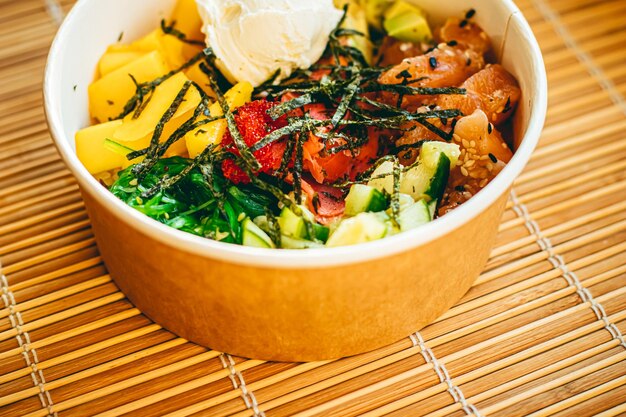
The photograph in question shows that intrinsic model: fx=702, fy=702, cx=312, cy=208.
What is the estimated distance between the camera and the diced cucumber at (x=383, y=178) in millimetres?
1754

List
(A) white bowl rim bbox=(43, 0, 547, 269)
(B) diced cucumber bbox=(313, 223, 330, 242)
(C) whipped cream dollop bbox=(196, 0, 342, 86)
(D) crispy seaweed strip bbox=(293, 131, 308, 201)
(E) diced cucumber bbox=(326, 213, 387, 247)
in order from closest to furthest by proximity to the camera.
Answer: (A) white bowl rim bbox=(43, 0, 547, 269) → (E) diced cucumber bbox=(326, 213, 387, 247) → (B) diced cucumber bbox=(313, 223, 330, 242) → (D) crispy seaweed strip bbox=(293, 131, 308, 201) → (C) whipped cream dollop bbox=(196, 0, 342, 86)

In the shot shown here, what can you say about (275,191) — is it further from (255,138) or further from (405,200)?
(405,200)

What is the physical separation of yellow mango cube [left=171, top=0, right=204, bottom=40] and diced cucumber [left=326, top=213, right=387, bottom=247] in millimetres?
989

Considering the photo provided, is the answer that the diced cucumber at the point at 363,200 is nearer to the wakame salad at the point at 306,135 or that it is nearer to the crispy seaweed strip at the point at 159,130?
the wakame salad at the point at 306,135

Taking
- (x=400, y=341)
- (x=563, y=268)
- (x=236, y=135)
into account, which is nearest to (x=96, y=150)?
(x=236, y=135)

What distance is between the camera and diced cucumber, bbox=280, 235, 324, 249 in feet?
5.27

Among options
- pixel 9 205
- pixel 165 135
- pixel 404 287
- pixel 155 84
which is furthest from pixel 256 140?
pixel 9 205

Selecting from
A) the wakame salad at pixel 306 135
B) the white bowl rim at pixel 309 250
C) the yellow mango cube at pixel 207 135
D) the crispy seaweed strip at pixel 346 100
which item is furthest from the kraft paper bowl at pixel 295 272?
the crispy seaweed strip at pixel 346 100

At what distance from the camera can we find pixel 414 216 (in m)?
1.64

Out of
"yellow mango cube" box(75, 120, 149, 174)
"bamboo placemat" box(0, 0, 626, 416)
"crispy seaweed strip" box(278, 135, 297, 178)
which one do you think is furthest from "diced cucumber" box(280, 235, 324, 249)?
"yellow mango cube" box(75, 120, 149, 174)

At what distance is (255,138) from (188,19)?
24.9 inches

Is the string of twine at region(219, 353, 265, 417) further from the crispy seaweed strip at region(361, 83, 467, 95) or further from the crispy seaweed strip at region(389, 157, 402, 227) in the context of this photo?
the crispy seaweed strip at region(361, 83, 467, 95)

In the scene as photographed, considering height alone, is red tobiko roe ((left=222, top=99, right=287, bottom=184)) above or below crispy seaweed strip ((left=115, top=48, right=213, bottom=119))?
below

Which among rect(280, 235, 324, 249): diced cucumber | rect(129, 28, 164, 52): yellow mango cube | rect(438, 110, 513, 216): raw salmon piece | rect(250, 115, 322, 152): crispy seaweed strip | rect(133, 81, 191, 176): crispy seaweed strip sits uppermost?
rect(129, 28, 164, 52): yellow mango cube
